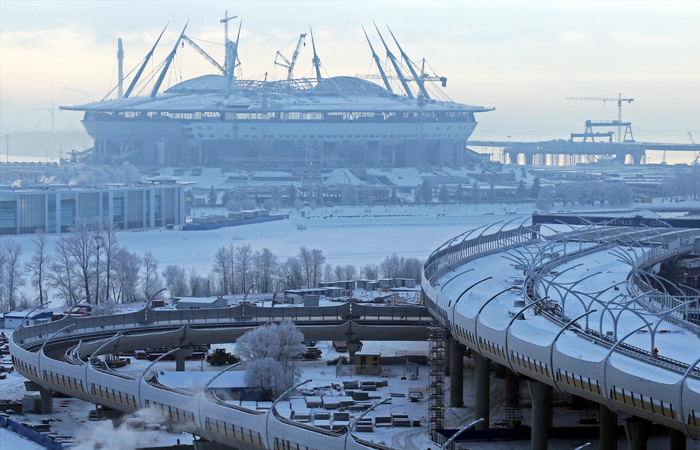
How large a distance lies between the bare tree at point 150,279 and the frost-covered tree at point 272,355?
8321 mm

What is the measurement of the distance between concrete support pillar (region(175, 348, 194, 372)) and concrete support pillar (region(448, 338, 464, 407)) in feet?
13.3

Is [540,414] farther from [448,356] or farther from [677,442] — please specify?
[448,356]

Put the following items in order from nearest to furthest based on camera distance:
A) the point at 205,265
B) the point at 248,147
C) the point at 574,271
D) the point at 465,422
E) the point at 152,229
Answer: the point at 465,422 < the point at 574,271 < the point at 205,265 < the point at 152,229 < the point at 248,147

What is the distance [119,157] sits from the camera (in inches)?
2714

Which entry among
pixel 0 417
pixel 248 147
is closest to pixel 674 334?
pixel 0 417

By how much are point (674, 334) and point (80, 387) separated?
6875 mm

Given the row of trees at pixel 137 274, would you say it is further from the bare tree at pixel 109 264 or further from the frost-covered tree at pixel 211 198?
the frost-covered tree at pixel 211 198

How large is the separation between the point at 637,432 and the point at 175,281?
16.8 m

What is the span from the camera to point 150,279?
1061 inches

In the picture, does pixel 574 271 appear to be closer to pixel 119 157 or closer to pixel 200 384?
pixel 200 384

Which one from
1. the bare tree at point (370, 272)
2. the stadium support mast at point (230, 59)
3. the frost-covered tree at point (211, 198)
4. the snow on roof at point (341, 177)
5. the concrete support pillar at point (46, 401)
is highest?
the stadium support mast at point (230, 59)

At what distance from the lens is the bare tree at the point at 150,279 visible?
25.9 m

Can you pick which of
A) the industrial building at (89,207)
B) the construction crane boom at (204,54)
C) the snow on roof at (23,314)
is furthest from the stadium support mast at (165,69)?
the snow on roof at (23,314)

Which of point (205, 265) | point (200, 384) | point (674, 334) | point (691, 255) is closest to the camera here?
point (674, 334)
